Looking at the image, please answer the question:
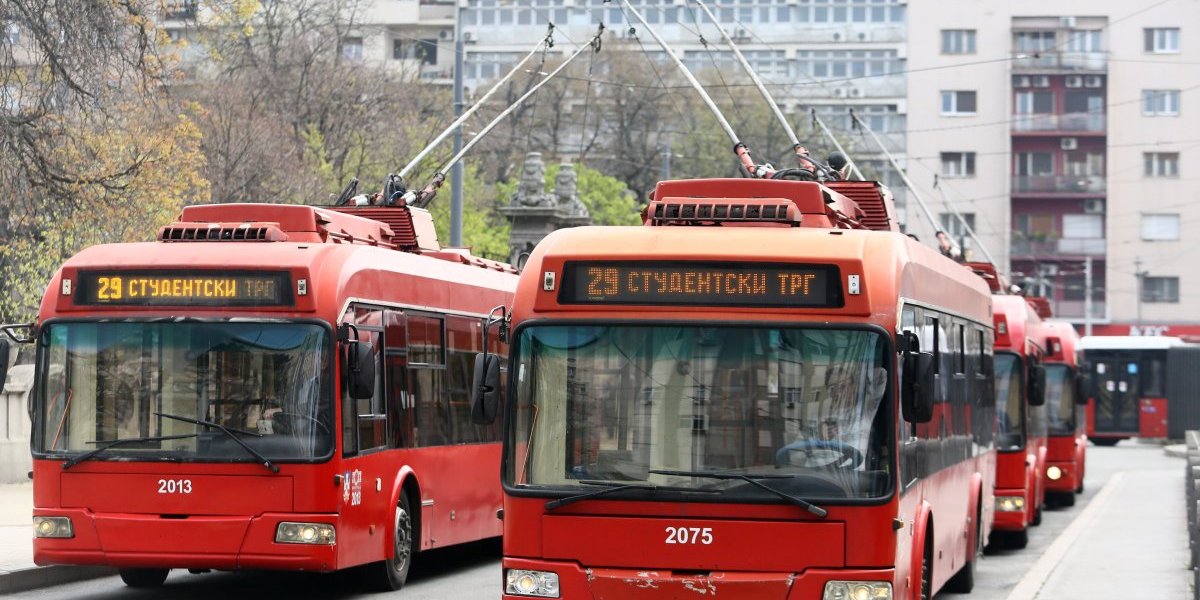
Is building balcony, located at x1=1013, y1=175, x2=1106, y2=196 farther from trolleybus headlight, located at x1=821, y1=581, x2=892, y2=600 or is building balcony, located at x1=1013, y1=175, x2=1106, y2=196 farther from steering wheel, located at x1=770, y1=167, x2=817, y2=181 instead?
trolleybus headlight, located at x1=821, y1=581, x2=892, y2=600

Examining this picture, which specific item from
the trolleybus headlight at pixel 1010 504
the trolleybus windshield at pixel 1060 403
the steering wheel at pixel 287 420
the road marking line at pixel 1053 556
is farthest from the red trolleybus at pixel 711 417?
the trolleybus windshield at pixel 1060 403

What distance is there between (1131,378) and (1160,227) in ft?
110

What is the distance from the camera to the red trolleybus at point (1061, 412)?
26.9 meters

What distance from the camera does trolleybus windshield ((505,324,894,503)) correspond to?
9.63 m

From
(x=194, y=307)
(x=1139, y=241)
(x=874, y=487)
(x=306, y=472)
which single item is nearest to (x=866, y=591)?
(x=874, y=487)

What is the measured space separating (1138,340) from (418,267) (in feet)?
135

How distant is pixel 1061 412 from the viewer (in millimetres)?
26875

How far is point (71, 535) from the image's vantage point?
1306cm

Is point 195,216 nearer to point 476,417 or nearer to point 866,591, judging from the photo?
point 476,417

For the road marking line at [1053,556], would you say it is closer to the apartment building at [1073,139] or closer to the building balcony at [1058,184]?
the apartment building at [1073,139]

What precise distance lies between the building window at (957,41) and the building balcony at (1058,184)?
19.8 ft

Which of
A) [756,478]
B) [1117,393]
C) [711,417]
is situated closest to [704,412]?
[711,417]

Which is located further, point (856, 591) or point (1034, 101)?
point (1034, 101)

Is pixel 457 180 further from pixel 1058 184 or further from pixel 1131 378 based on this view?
pixel 1058 184
